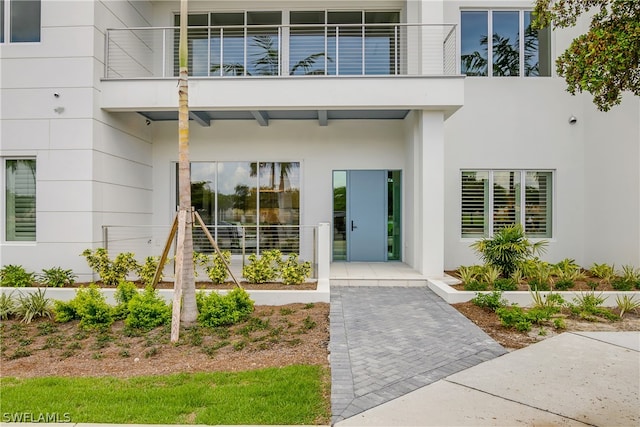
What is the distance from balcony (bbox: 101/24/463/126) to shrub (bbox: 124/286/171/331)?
4.67 meters

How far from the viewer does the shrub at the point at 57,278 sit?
307 inches

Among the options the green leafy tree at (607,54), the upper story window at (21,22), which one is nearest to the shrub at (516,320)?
the green leafy tree at (607,54)

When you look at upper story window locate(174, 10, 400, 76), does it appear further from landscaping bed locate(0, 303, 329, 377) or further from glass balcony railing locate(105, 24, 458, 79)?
landscaping bed locate(0, 303, 329, 377)

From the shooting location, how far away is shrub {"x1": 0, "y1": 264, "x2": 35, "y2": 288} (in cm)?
763

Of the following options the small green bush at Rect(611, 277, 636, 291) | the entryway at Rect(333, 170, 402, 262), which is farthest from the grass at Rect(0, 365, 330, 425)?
the entryway at Rect(333, 170, 402, 262)

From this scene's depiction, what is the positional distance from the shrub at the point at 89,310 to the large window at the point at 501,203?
8702 millimetres

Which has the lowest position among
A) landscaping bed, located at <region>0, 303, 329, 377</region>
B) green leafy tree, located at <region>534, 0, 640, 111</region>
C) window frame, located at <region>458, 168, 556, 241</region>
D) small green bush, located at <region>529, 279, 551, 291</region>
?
landscaping bed, located at <region>0, 303, 329, 377</region>

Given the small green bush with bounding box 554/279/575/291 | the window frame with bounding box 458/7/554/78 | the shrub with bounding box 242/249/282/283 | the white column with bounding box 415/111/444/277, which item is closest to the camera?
the small green bush with bounding box 554/279/575/291

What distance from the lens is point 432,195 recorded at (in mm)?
8961

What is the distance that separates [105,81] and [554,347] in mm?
9667

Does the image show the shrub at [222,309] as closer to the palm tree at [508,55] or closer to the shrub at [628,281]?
the shrub at [628,281]

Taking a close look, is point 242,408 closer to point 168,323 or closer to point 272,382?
point 272,382

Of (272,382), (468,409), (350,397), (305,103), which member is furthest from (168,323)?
(305,103)

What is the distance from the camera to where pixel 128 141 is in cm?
965
